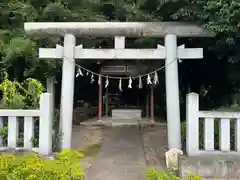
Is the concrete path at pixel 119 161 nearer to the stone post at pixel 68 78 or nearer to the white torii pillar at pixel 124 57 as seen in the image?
the white torii pillar at pixel 124 57

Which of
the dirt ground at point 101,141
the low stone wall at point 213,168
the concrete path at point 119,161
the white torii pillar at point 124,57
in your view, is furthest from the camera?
the white torii pillar at point 124,57

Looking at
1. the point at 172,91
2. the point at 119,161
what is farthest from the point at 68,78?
the point at 172,91

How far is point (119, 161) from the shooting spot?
24.6 feet

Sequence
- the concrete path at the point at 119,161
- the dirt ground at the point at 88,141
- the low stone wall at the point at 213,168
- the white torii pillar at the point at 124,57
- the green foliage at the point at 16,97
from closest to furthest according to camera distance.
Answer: the low stone wall at the point at 213,168
the concrete path at the point at 119,161
the green foliage at the point at 16,97
the white torii pillar at the point at 124,57
the dirt ground at the point at 88,141

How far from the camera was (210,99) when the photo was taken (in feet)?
44.7

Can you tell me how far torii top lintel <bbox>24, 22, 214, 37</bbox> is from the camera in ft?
25.6

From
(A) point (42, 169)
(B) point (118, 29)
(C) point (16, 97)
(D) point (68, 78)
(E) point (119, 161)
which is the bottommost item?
(E) point (119, 161)

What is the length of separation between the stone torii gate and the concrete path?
111 centimetres

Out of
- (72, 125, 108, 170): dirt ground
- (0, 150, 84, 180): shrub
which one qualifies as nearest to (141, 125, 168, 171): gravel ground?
(72, 125, 108, 170): dirt ground

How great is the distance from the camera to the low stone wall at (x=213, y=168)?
606 cm

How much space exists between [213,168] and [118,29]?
13.2 feet

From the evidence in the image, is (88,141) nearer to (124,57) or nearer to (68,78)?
(68,78)

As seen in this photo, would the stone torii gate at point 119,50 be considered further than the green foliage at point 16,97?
Yes

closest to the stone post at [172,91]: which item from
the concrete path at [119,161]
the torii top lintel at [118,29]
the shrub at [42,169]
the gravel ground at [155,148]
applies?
the torii top lintel at [118,29]
